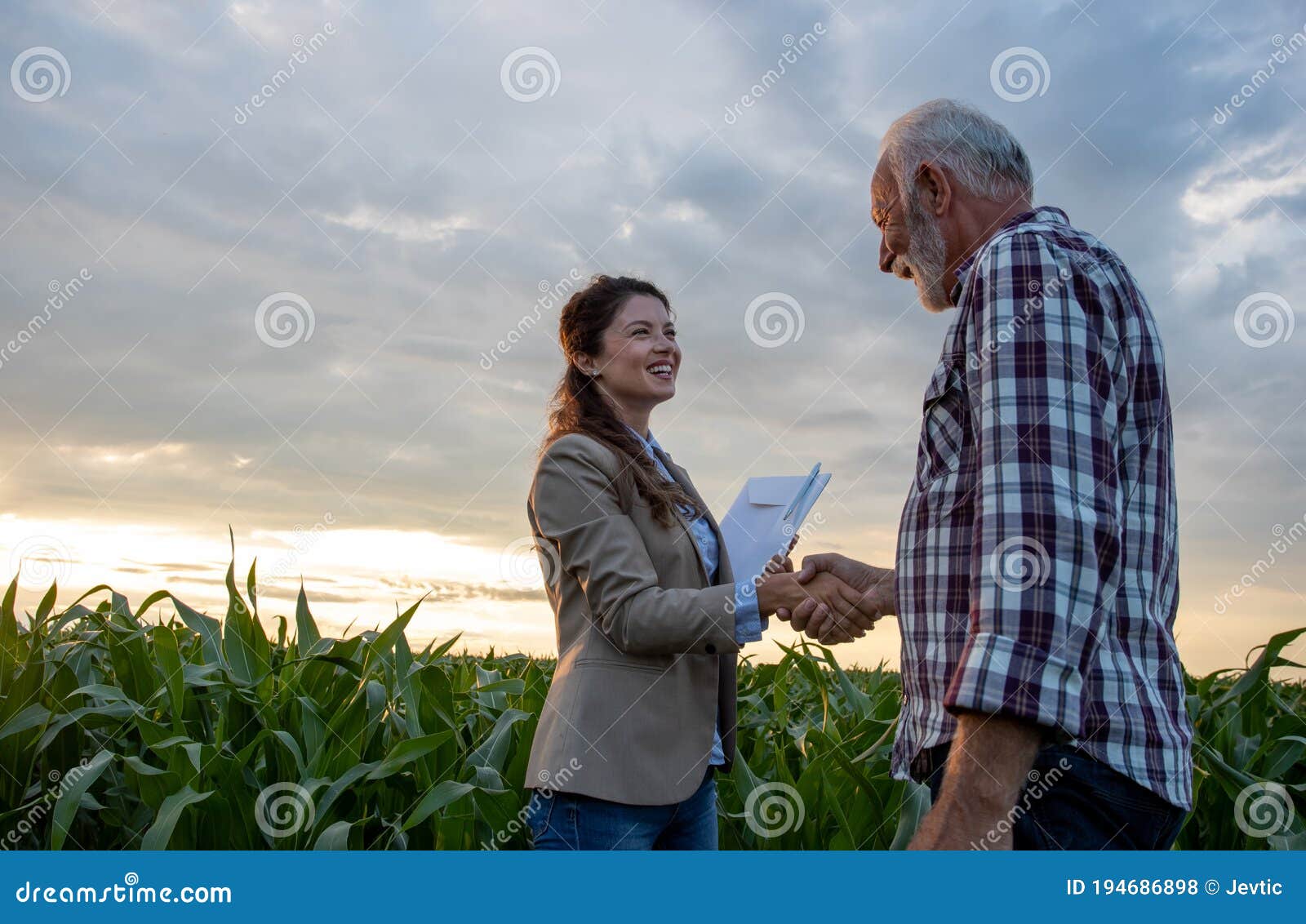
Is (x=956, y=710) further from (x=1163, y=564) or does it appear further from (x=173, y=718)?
(x=173, y=718)

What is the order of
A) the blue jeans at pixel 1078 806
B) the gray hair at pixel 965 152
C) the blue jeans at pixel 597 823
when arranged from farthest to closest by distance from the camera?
the blue jeans at pixel 597 823 → the gray hair at pixel 965 152 → the blue jeans at pixel 1078 806

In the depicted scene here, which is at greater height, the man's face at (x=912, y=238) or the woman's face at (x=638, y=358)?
the woman's face at (x=638, y=358)

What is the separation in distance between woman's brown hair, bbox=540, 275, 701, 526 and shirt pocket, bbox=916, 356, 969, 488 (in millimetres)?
870

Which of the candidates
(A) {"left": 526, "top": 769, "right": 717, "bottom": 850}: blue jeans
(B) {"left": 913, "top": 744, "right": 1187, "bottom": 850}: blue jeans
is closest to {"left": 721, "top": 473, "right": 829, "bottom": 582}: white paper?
(A) {"left": 526, "top": 769, "right": 717, "bottom": 850}: blue jeans

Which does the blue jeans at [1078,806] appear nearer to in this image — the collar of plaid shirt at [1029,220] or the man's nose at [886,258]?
the collar of plaid shirt at [1029,220]

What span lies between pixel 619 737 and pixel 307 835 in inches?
34.7

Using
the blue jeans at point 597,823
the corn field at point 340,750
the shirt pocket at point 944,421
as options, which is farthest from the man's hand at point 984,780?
the corn field at point 340,750

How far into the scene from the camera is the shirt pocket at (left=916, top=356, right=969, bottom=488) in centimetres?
157

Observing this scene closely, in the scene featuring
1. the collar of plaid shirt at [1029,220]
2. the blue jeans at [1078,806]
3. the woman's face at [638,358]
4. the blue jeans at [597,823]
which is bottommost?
the blue jeans at [1078,806]

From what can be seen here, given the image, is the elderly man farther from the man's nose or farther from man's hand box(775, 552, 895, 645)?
man's hand box(775, 552, 895, 645)

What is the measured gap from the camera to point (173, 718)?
3061 millimetres

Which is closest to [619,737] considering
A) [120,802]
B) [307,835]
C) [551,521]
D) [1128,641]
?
[551,521]

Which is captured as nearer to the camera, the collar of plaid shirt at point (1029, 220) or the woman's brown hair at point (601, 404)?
the collar of plaid shirt at point (1029, 220)

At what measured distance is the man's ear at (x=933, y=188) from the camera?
181 centimetres
